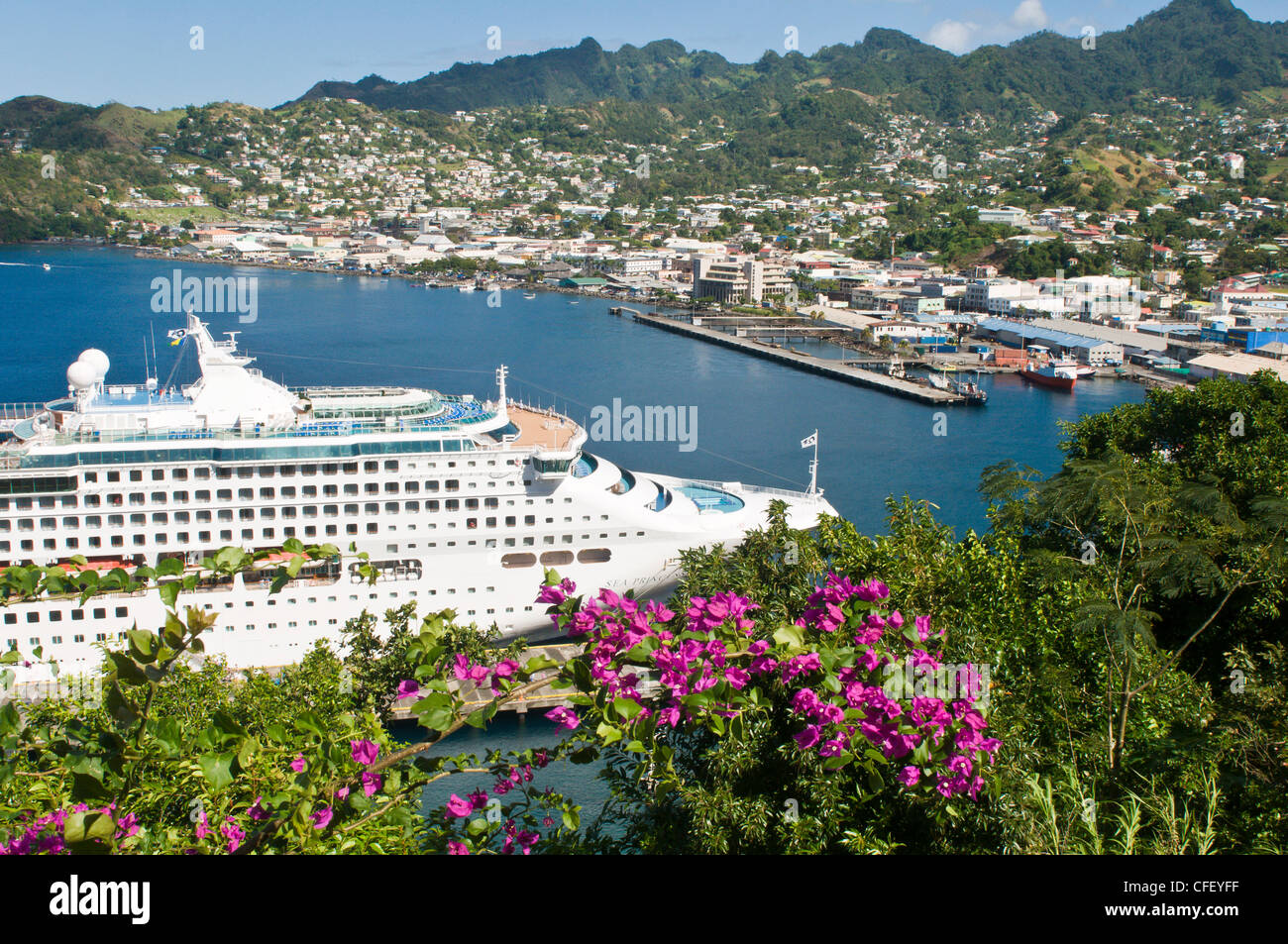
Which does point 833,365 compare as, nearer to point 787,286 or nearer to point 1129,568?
point 787,286

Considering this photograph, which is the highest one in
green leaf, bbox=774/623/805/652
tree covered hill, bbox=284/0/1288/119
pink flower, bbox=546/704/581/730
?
tree covered hill, bbox=284/0/1288/119

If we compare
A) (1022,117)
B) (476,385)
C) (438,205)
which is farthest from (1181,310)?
(1022,117)

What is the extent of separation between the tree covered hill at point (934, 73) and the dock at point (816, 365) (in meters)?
93.0

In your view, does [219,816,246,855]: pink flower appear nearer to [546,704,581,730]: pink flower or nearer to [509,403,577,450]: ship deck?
[546,704,581,730]: pink flower

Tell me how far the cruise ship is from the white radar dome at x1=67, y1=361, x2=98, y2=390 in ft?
0.08

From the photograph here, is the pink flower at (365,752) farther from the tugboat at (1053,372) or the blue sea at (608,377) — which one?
the tugboat at (1053,372)

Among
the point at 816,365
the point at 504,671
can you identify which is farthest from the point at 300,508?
the point at 816,365

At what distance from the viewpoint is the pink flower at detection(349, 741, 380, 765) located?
2.38m

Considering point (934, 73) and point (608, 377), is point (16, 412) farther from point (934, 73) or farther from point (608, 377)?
point (934, 73)

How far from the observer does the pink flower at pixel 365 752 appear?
7.82 ft

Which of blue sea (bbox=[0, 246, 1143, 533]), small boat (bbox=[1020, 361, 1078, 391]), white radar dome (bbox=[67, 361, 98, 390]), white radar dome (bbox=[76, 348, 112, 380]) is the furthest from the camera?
small boat (bbox=[1020, 361, 1078, 391])

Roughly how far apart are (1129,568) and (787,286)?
46035 millimetres

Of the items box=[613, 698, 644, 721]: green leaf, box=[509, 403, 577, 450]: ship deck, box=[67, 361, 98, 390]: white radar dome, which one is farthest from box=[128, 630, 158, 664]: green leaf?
box=[67, 361, 98, 390]: white radar dome

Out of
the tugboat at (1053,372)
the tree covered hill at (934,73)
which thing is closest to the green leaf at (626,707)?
the tugboat at (1053,372)
